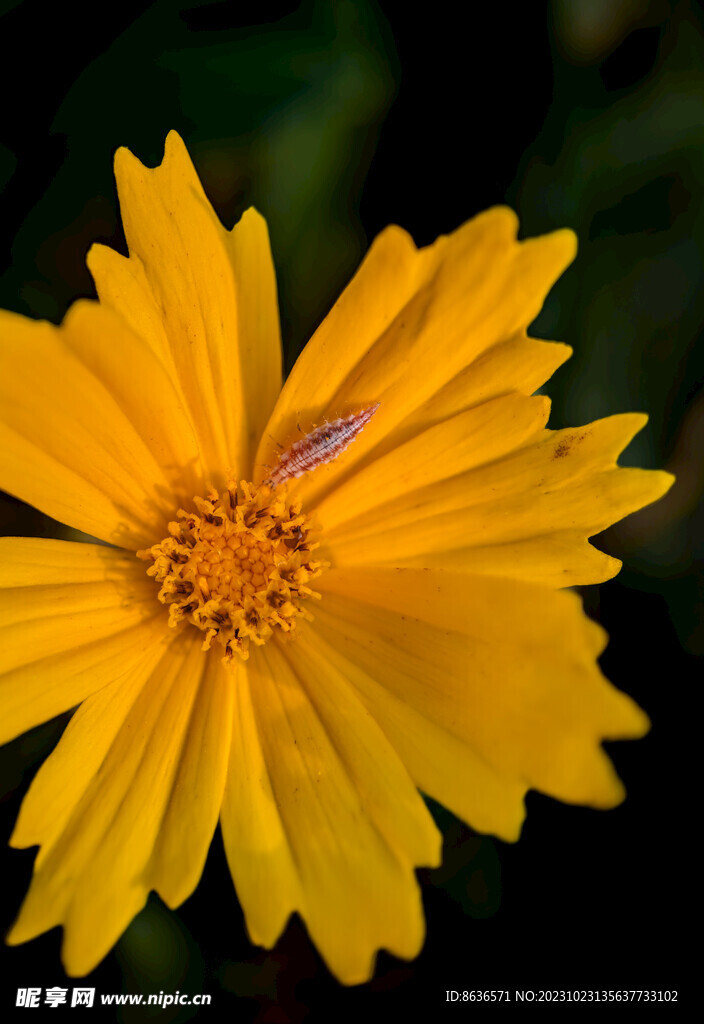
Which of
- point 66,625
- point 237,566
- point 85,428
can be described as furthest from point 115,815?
point 85,428

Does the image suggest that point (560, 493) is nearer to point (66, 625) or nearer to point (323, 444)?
point (323, 444)

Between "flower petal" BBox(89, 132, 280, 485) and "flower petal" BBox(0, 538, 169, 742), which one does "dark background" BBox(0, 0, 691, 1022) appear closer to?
"flower petal" BBox(0, 538, 169, 742)

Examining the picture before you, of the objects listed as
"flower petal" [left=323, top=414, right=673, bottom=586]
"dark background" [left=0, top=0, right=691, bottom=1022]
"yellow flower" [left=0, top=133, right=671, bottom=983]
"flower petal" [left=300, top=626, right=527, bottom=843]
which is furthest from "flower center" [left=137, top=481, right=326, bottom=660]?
"dark background" [left=0, top=0, right=691, bottom=1022]

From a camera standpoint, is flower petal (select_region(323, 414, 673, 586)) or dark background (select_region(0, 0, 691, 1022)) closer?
flower petal (select_region(323, 414, 673, 586))

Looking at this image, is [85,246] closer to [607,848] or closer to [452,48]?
[452,48]

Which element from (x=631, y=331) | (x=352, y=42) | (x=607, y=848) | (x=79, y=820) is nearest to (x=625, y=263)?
(x=631, y=331)

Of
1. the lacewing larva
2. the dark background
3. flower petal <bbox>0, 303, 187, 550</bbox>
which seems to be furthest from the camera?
the dark background
